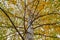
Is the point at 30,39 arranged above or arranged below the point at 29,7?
below

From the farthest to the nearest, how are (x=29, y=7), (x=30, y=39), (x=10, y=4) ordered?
(x=10, y=4), (x=29, y=7), (x=30, y=39)

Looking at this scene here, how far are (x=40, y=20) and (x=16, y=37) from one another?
2.76 feet

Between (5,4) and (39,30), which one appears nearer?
(5,4)

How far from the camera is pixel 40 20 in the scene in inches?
203

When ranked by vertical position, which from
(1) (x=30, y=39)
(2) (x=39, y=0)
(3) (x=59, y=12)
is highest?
(2) (x=39, y=0)

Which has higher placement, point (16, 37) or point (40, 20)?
point (40, 20)

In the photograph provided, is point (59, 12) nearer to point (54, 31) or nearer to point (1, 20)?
point (54, 31)

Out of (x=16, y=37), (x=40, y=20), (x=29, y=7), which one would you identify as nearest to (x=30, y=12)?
(x=29, y=7)

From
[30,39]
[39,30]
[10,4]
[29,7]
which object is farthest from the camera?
[39,30]

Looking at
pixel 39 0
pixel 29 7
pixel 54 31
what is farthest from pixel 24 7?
pixel 54 31

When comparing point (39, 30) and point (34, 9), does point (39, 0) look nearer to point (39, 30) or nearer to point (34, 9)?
point (34, 9)

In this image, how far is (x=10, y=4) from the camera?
197 inches

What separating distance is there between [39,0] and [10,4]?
0.86m

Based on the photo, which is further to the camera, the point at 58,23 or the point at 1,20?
the point at 1,20
